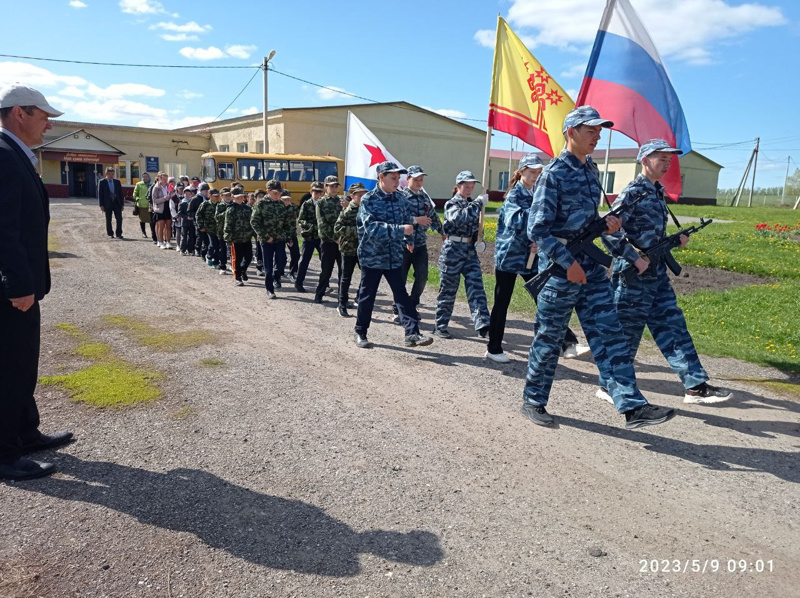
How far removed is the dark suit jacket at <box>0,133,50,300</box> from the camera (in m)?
3.11

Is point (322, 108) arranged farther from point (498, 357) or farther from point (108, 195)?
point (498, 357)

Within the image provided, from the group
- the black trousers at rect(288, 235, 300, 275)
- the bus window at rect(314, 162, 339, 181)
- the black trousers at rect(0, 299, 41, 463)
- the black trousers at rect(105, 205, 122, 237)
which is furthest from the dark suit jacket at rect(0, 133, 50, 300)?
the bus window at rect(314, 162, 339, 181)

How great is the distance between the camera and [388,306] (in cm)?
895

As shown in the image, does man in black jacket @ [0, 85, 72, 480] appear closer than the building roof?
Yes

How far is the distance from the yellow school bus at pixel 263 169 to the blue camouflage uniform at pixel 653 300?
21263 mm

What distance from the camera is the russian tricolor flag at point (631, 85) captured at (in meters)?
6.17

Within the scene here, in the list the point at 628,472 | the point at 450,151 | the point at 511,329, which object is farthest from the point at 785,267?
the point at 450,151

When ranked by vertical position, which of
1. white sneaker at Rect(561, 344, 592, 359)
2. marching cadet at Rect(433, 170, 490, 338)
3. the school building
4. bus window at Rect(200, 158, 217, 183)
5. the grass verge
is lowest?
the grass verge

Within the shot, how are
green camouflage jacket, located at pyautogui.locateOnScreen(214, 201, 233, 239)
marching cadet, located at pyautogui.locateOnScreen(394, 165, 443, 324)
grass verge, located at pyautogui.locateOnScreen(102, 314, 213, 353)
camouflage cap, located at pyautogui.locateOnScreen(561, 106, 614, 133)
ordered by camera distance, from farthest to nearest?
green camouflage jacket, located at pyautogui.locateOnScreen(214, 201, 233, 239) < marching cadet, located at pyautogui.locateOnScreen(394, 165, 443, 324) < grass verge, located at pyautogui.locateOnScreen(102, 314, 213, 353) < camouflage cap, located at pyautogui.locateOnScreen(561, 106, 614, 133)

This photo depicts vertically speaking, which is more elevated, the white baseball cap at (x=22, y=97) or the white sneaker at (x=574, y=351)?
the white baseball cap at (x=22, y=97)

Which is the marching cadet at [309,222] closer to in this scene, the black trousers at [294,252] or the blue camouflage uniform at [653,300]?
the black trousers at [294,252]

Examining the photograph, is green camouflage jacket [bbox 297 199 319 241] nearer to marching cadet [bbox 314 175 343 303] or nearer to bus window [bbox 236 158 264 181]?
marching cadet [bbox 314 175 343 303]

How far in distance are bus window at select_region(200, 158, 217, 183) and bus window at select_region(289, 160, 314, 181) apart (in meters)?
3.49

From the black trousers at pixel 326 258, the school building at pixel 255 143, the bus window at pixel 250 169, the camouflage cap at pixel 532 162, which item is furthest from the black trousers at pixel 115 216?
the school building at pixel 255 143
